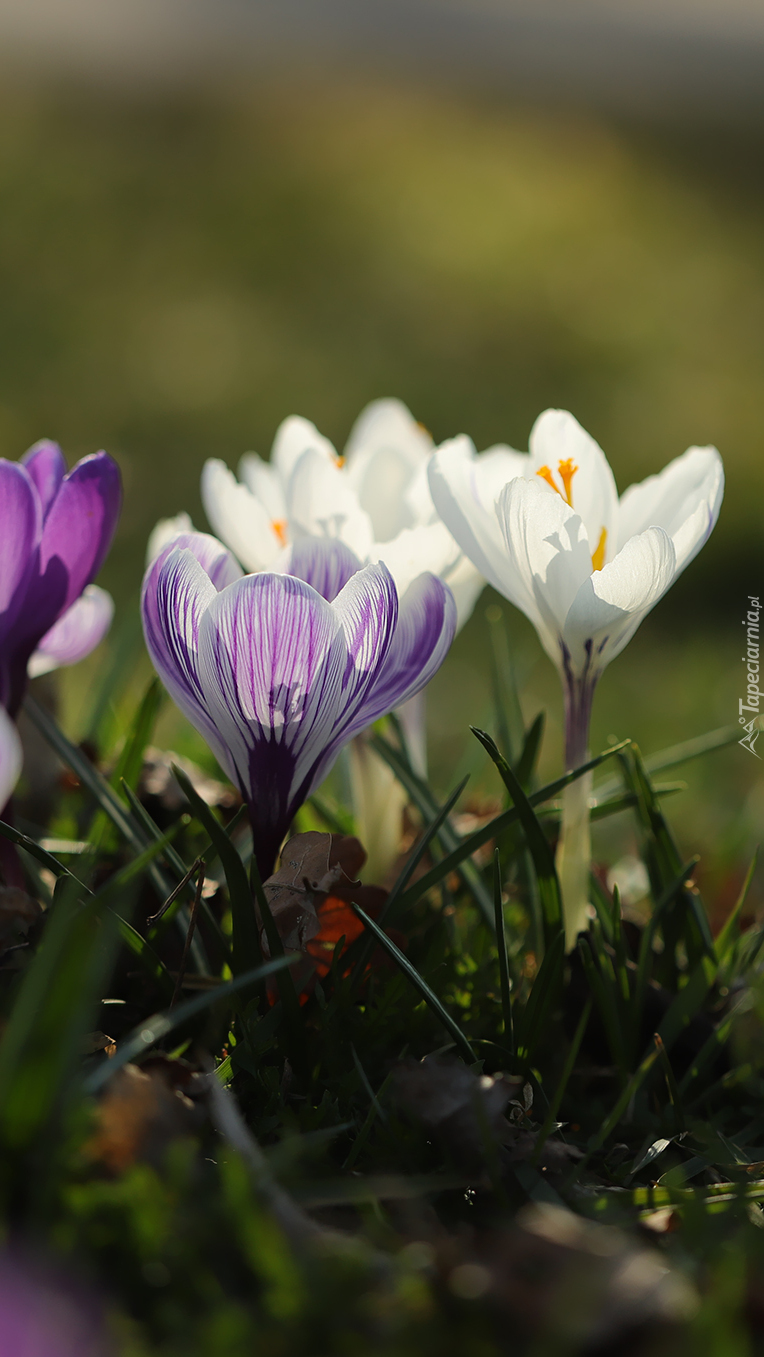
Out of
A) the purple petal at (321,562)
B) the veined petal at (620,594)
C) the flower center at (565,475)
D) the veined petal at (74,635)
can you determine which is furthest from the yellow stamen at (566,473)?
the veined petal at (74,635)

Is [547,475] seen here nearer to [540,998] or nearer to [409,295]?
[540,998]

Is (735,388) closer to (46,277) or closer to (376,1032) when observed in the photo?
(46,277)

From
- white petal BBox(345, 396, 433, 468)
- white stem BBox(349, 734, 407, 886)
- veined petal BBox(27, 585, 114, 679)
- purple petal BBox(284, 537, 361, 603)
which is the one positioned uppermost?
white petal BBox(345, 396, 433, 468)

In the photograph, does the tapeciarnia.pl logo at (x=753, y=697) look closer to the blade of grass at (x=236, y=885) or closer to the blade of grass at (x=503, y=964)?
the blade of grass at (x=503, y=964)

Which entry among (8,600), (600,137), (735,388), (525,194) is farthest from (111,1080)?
(600,137)

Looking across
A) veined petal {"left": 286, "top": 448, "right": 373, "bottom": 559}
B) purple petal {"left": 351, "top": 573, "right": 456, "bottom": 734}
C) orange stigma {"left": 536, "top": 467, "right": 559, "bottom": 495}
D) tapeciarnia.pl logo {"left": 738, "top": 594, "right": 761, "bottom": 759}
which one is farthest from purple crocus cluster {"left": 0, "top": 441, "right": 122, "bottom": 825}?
tapeciarnia.pl logo {"left": 738, "top": 594, "right": 761, "bottom": 759}

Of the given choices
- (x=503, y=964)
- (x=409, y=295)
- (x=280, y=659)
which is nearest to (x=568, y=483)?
(x=280, y=659)

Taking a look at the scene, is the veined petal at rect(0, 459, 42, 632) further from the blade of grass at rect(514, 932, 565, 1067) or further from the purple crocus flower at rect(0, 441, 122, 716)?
the blade of grass at rect(514, 932, 565, 1067)
